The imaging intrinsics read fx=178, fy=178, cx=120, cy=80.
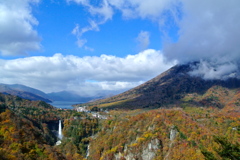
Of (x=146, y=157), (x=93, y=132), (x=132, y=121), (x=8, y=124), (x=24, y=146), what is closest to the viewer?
(x=24, y=146)

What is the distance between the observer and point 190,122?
93250mm

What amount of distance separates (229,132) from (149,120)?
40482 mm

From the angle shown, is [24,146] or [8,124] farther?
[8,124]

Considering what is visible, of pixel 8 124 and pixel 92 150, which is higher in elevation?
pixel 8 124

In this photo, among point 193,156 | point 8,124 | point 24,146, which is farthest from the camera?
point 193,156

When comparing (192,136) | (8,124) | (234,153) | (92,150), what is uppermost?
(8,124)

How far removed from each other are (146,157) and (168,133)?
15.2 m

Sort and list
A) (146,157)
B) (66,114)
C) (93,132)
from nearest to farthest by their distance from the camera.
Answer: (146,157)
(93,132)
(66,114)

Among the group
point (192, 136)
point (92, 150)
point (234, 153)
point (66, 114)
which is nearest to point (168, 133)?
point (192, 136)

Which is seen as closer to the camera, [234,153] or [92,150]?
[234,153]

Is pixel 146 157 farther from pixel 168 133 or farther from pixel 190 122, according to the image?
pixel 190 122

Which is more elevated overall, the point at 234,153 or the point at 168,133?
the point at 234,153

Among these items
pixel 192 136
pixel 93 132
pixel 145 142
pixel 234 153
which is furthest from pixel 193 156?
pixel 93 132

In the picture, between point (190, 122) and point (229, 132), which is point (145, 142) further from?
point (229, 132)
